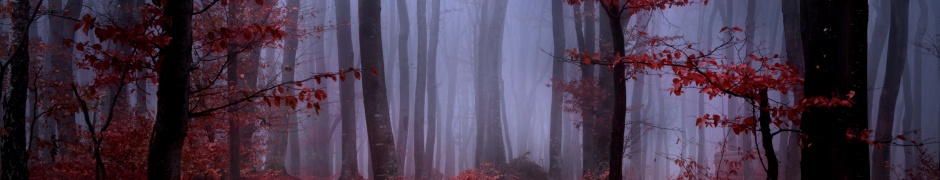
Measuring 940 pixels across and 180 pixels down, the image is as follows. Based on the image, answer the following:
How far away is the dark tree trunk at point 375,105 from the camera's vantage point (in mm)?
12703

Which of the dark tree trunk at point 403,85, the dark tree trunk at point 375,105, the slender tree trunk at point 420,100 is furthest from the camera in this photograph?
the slender tree trunk at point 420,100

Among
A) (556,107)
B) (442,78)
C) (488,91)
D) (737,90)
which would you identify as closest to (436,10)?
(488,91)

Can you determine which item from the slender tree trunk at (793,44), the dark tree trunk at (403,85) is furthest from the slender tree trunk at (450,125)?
the slender tree trunk at (793,44)

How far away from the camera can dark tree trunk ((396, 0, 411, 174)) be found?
2592 cm

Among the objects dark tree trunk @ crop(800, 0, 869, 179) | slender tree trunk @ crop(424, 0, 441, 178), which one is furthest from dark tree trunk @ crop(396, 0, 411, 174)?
dark tree trunk @ crop(800, 0, 869, 179)

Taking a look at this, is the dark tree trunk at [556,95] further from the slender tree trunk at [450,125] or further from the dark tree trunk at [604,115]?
the slender tree trunk at [450,125]

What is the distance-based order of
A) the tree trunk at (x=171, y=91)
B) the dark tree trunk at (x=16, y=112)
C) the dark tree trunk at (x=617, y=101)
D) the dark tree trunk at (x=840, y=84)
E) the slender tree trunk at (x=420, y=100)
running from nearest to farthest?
the tree trunk at (x=171, y=91) < the dark tree trunk at (x=840, y=84) < the dark tree trunk at (x=617, y=101) < the dark tree trunk at (x=16, y=112) < the slender tree trunk at (x=420, y=100)

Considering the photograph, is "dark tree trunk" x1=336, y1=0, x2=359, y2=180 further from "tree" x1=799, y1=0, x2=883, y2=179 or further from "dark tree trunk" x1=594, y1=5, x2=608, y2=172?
"tree" x1=799, y1=0, x2=883, y2=179

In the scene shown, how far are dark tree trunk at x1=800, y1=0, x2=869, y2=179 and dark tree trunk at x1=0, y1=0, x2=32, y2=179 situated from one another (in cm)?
1149

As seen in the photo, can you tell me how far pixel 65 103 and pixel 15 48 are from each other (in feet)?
3.68

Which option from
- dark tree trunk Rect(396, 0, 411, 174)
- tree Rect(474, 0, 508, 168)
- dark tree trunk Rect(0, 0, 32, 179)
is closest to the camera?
dark tree trunk Rect(0, 0, 32, 179)

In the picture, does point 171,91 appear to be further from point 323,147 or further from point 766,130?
point 323,147

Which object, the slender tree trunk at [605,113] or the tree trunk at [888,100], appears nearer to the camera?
the slender tree trunk at [605,113]

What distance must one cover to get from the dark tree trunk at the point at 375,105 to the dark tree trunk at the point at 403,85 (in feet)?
40.6
